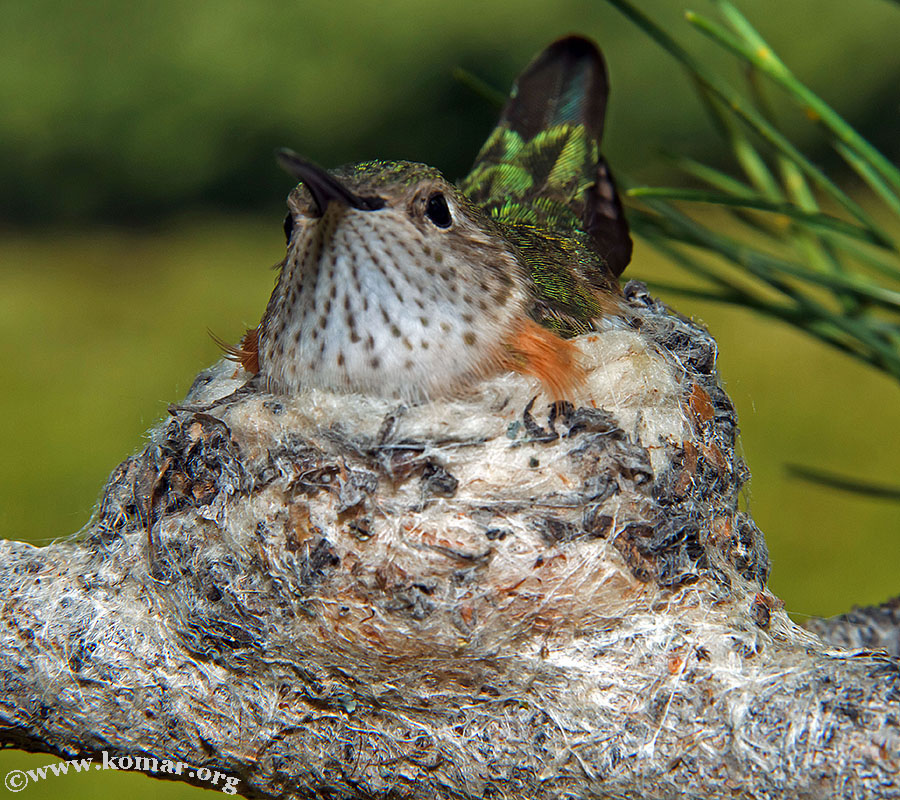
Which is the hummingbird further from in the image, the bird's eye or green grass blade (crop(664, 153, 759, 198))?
green grass blade (crop(664, 153, 759, 198))

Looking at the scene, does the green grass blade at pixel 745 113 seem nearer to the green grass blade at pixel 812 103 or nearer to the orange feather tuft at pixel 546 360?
the green grass blade at pixel 812 103

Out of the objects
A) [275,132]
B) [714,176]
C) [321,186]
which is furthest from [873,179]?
[275,132]

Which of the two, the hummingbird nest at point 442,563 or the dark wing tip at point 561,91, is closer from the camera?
the hummingbird nest at point 442,563

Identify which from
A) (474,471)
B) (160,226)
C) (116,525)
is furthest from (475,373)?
(160,226)

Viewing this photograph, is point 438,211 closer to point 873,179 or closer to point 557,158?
point 873,179

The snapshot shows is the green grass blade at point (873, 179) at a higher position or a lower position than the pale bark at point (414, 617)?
higher

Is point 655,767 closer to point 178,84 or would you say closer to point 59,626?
point 59,626

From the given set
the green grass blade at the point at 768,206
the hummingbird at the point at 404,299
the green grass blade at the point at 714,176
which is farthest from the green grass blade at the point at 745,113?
the hummingbird at the point at 404,299
